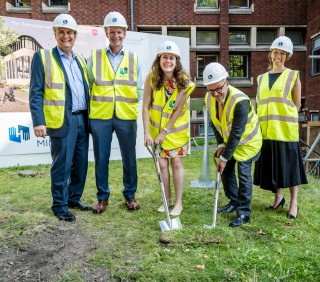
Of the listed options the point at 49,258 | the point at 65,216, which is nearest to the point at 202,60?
the point at 65,216

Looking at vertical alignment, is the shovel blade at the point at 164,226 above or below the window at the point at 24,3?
below

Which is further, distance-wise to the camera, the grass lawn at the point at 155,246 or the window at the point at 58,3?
the window at the point at 58,3

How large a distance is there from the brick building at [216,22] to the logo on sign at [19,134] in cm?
990

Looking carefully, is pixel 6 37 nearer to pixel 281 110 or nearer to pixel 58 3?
pixel 281 110

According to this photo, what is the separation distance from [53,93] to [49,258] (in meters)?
1.63

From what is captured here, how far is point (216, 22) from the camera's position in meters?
17.0

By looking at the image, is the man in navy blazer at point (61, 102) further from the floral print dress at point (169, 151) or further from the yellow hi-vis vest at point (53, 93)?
the floral print dress at point (169, 151)

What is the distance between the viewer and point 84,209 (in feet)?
13.7

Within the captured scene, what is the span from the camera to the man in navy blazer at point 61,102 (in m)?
3.55

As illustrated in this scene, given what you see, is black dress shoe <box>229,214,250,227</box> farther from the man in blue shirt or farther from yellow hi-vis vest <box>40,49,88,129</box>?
yellow hi-vis vest <box>40,49,88,129</box>

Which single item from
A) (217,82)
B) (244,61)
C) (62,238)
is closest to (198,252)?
(62,238)

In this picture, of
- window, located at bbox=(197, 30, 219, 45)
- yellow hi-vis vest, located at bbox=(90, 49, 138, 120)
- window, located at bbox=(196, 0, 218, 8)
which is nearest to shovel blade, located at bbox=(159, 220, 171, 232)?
yellow hi-vis vest, located at bbox=(90, 49, 138, 120)

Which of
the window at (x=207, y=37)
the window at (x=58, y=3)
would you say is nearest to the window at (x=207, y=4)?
the window at (x=207, y=37)

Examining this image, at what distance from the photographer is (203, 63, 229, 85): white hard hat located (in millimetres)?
3338
